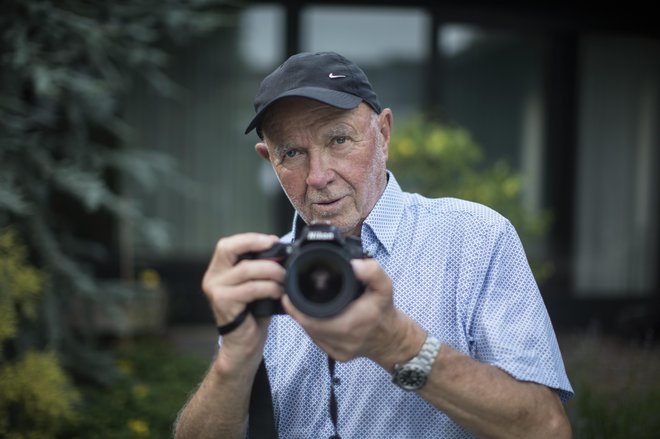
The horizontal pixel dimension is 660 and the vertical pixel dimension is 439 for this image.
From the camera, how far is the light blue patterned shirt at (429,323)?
148 cm

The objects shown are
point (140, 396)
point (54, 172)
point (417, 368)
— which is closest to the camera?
point (417, 368)

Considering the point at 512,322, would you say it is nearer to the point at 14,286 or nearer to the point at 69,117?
the point at 14,286

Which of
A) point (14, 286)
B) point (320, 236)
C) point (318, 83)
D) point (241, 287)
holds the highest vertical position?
point (318, 83)

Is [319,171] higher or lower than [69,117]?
higher

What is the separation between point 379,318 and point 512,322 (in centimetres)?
39

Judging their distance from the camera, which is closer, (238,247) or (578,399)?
(238,247)

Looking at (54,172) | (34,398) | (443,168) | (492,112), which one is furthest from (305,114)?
(492,112)

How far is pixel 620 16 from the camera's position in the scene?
20.9 ft

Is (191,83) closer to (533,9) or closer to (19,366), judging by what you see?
(533,9)

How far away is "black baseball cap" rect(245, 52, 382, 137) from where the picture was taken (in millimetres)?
1596

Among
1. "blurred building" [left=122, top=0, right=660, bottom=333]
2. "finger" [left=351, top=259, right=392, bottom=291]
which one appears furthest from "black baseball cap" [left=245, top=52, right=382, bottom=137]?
"blurred building" [left=122, top=0, right=660, bottom=333]

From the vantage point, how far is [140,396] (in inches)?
145

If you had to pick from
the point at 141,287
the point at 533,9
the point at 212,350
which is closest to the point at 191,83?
the point at 141,287

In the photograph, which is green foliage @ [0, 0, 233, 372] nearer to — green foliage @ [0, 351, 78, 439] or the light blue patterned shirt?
green foliage @ [0, 351, 78, 439]
